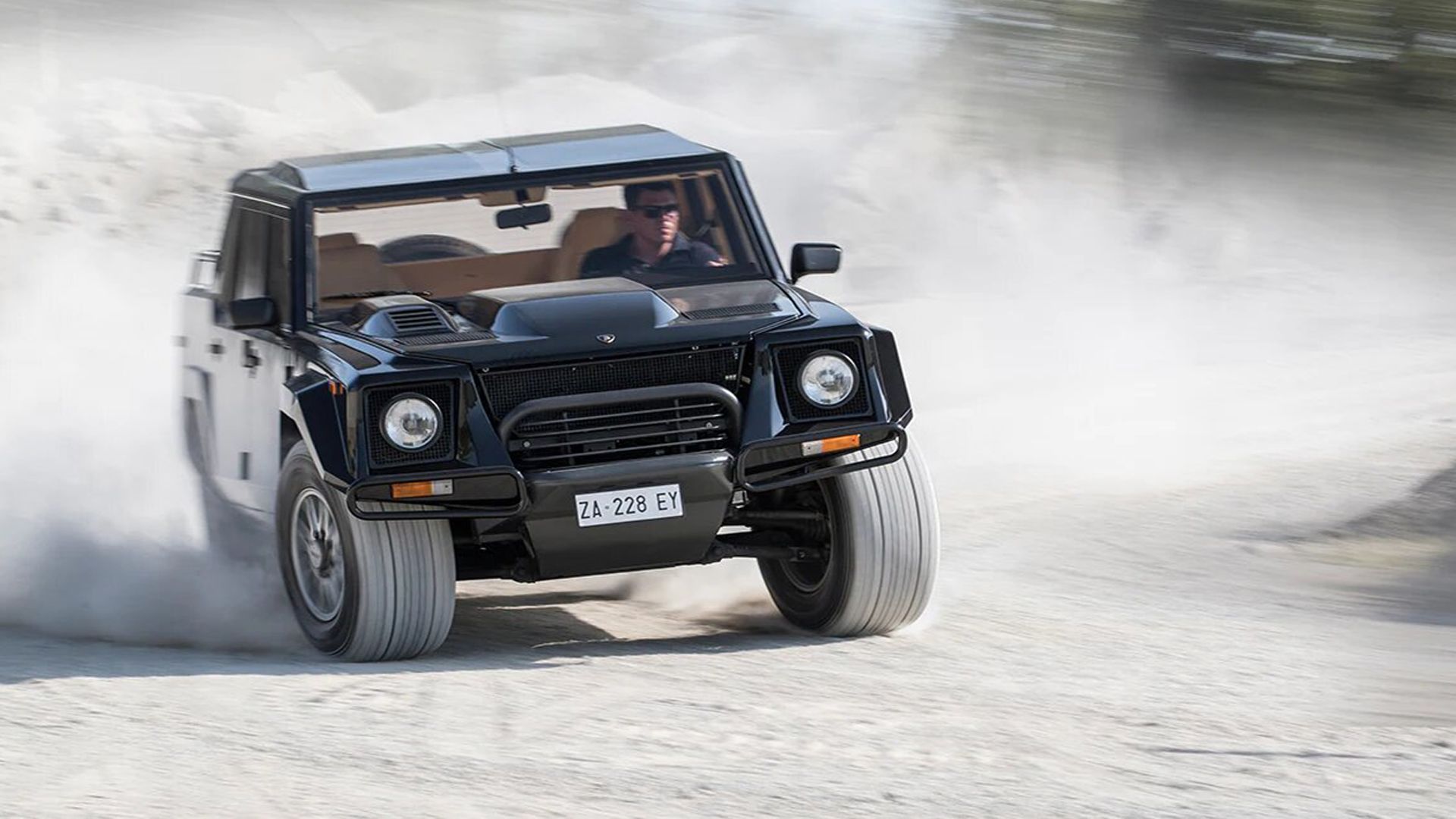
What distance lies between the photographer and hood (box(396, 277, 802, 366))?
23.8ft

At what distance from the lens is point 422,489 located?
23.3ft

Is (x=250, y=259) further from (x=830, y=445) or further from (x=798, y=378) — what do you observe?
(x=830, y=445)

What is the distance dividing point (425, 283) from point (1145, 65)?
38.0 ft

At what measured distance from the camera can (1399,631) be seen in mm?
8305

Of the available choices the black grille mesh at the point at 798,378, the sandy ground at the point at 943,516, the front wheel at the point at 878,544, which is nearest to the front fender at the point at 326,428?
the sandy ground at the point at 943,516

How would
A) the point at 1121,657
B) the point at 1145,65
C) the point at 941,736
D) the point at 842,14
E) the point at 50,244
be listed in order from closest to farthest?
the point at 941,736 → the point at 1121,657 → the point at 1145,65 → the point at 50,244 → the point at 842,14

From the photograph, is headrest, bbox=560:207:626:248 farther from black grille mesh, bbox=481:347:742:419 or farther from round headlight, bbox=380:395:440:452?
round headlight, bbox=380:395:440:452

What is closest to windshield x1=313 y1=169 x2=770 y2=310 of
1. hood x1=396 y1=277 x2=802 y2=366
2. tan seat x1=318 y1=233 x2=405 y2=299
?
tan seat x1=318 y1=233 x2=405 y2=299

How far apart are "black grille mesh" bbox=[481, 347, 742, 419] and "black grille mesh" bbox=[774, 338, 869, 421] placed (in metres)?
0.15

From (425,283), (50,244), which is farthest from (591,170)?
(50,244)

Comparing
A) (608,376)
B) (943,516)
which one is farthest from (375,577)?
(943,516)

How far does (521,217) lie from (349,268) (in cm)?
64

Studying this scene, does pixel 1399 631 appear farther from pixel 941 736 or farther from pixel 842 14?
pixel 842 14

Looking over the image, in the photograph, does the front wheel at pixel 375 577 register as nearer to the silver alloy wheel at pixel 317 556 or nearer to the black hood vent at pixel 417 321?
the silver alloy wheel at pixel 317 556
